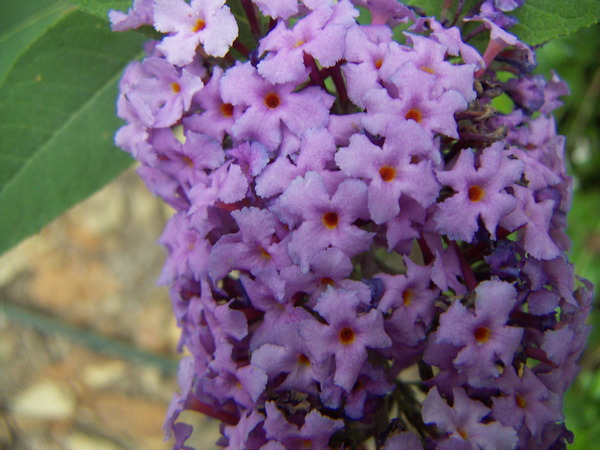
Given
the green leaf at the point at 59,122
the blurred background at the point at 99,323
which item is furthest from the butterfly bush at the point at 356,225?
the blurred background at the point at 99,323

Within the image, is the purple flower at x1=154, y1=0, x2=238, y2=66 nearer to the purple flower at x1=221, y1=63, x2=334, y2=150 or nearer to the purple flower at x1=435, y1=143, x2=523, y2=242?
the purple flower at x1=221, y1=63, x2=334, y2=150

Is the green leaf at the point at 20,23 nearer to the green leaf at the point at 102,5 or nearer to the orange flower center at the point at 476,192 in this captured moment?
the green leaf at the point at 102,5

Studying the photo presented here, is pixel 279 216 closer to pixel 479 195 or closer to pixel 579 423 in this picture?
pixel 479 195

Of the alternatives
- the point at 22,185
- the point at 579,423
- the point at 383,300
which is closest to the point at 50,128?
the point at 22,185

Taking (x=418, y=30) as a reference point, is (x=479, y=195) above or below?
below

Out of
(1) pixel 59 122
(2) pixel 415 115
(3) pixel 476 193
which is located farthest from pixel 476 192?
(1) pixel 59 122

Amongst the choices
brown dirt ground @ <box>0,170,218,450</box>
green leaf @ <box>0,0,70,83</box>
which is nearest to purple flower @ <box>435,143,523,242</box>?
green leaf @ <box>0,0,70,83</box>

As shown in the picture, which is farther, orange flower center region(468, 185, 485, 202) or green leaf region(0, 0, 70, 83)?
green leaf region(0, 0, 70, 83)

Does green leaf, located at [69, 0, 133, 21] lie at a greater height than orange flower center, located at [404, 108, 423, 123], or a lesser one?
greater
